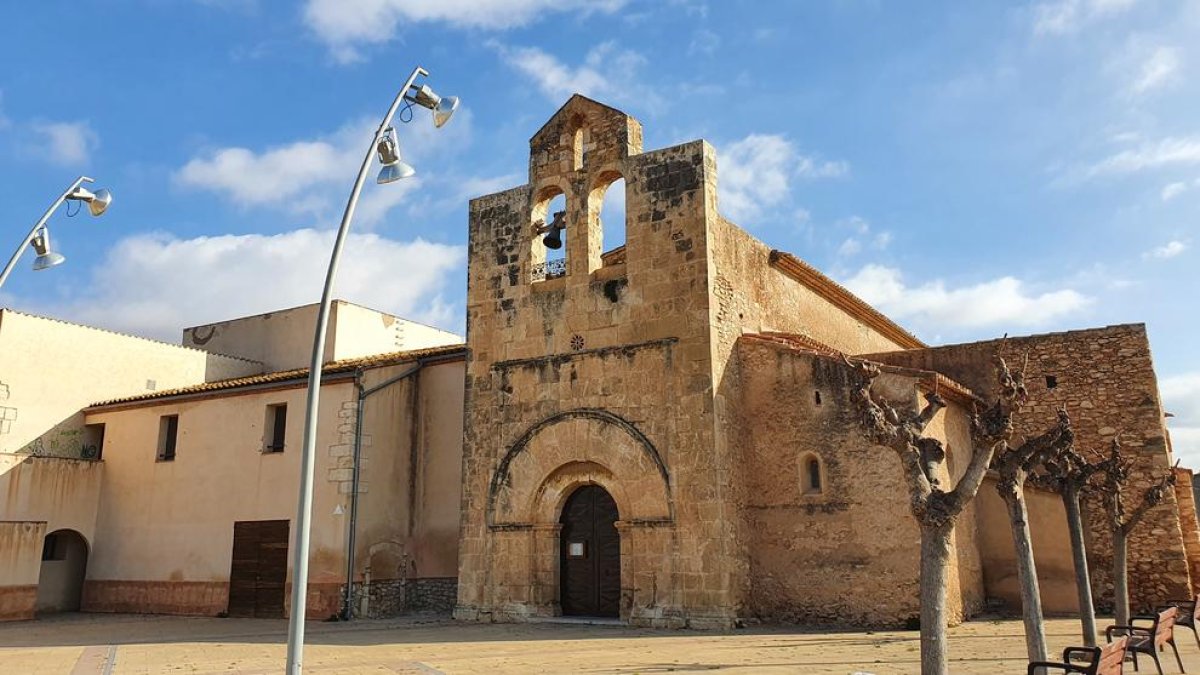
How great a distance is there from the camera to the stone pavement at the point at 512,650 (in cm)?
1053

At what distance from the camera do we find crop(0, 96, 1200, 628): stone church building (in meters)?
15.0

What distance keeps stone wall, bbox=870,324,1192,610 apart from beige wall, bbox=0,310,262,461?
19.4m

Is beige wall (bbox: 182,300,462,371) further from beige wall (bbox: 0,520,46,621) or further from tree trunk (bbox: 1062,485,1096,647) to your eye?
tree trunk (bbox: 1062,485,1096,647)

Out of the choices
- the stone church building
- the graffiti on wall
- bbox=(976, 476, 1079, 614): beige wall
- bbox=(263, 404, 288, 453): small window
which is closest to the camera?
the stone church building

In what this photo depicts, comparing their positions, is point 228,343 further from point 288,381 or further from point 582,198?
point 582,198

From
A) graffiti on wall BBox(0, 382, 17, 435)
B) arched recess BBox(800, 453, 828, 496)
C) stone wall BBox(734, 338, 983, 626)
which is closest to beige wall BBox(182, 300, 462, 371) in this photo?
graffiti on wall BBox(0, 382, 17, 435)

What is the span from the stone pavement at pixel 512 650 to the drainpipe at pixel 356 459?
897mm

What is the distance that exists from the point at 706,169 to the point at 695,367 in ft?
12.3

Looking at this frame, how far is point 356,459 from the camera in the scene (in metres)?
18.1

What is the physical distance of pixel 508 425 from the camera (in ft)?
56.3

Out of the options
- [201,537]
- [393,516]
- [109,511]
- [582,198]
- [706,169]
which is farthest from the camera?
[109,511]

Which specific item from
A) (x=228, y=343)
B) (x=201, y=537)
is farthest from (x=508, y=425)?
(x=228, y=343)

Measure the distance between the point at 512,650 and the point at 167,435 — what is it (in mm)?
13702

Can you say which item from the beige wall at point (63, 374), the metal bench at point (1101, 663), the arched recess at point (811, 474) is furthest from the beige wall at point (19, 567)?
the metal bench at point (1101, 663)
